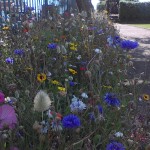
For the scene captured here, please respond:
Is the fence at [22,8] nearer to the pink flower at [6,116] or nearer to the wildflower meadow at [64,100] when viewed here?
the wildflower meadow at [64,100]

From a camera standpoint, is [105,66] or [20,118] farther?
[105,66]

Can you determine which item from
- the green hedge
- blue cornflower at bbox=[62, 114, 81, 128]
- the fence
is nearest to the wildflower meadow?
blue cornflower at bbox=[62, 114, 81, 128]

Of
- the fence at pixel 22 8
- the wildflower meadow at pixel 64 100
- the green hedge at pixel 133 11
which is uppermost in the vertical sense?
the fence at pixel 22 8

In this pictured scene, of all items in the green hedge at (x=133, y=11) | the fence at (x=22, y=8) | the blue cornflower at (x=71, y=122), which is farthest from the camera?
the green hedge at (x=133, y=11)

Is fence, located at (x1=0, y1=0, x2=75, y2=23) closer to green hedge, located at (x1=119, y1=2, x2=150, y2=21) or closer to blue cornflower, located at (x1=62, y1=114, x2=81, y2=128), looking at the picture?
blue cornflower, located at (x1=62, y1=114, x2=81, y2=128)

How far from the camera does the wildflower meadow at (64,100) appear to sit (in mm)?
1894

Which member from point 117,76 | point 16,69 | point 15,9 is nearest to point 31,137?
point 16,69

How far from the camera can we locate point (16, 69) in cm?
355

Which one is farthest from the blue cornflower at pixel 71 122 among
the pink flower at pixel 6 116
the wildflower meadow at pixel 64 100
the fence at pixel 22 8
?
the fence at pixel 22 8

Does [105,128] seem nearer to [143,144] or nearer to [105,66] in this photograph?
[143,144]

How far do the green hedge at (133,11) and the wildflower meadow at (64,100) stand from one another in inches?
878

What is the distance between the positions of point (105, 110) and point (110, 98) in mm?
352

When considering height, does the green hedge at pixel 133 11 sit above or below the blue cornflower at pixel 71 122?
below

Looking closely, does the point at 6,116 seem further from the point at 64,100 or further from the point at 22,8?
the point at 22,8
